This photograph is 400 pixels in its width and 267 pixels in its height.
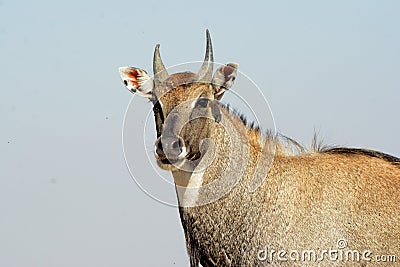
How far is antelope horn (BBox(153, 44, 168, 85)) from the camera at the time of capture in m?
14.1

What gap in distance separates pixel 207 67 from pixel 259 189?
194 centimetres

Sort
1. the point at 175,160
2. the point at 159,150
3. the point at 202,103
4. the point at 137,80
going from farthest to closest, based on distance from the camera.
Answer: the point at 137,80 < the point at 202,103 < the point at 175,160 < the point at 159,150

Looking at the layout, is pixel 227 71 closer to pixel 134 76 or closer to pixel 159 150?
pixel 134 76

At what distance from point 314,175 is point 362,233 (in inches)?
40.8

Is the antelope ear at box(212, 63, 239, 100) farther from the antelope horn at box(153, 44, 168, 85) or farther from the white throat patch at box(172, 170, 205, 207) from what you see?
the white throat patch at box(172, 170, 205, 207)

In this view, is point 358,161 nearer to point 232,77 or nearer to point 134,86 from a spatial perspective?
point 232,77

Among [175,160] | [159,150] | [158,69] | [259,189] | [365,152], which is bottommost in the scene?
[259,189]

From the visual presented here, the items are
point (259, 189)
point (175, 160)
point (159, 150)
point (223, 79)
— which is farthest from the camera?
point (223, 79)

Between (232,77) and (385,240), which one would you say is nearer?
(385,240)

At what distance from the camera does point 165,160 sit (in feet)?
42.7

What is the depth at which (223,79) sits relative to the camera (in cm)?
1380

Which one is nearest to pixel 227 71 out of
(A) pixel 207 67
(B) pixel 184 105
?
(A) pixel 207 67

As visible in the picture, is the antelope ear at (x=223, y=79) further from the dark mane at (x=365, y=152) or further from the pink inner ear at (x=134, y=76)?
the dark mane at (x=365, y=152)

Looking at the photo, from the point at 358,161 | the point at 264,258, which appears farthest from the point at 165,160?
the point at 358,161
